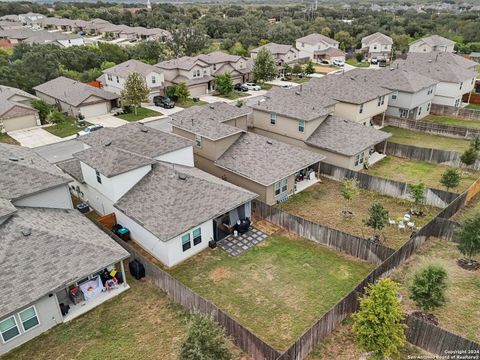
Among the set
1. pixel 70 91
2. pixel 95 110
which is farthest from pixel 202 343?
pixel 70 91

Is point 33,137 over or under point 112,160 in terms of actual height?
under

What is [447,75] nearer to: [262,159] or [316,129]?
[316,129]

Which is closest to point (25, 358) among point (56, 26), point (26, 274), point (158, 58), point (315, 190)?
point (26, 274)

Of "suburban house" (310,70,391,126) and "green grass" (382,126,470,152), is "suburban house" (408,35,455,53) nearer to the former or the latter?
"suburban house" (310,70,391,126)

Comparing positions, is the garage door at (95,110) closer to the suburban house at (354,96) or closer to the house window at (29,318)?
the suburban house at (354,96)

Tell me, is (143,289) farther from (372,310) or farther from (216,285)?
(372,310)

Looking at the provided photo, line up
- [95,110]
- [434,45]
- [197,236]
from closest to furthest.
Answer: [197,236]
[95,110]
[434,45]

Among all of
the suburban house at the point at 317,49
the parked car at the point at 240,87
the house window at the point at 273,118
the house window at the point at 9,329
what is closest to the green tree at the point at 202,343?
the house window at the point at 9,329
